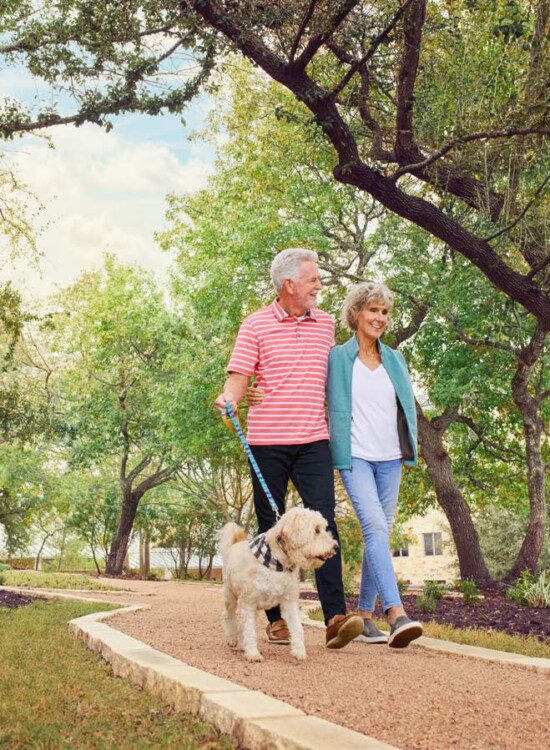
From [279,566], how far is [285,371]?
1.34m

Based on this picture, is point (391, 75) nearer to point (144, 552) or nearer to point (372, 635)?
point (372, 635)

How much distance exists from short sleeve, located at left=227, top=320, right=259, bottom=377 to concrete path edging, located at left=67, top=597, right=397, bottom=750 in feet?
6.20

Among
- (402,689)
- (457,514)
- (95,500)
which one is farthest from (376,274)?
(95,500)

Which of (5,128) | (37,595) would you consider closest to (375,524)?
(5,128)

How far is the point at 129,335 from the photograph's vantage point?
26.2 meters

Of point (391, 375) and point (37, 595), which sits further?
point (37, 595)

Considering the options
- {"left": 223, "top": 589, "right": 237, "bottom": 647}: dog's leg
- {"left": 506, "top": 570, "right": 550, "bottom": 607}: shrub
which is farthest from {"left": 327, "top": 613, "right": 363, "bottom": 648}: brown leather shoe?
{"left": 506, "top": 570, "right": 550, "bottom": 607}: shrub

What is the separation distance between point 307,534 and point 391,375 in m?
1.57

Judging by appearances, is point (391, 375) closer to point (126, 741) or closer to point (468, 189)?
point (126, 741)

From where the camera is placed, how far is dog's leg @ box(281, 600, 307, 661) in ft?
16.2

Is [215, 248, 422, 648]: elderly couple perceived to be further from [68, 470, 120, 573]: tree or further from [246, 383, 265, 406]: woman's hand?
[68, 470, 120, 573]: tree

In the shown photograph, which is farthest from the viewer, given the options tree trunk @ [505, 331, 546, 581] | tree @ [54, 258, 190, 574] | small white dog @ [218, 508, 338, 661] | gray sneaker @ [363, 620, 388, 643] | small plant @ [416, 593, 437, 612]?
tree @ [54, 258, 190, 574]

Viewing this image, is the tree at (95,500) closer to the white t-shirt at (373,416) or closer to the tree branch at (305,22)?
the tree branch at (305,22)

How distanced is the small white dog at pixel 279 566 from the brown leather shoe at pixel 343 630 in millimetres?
317
